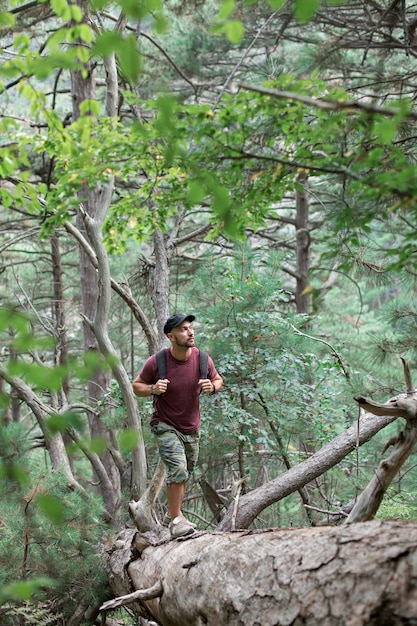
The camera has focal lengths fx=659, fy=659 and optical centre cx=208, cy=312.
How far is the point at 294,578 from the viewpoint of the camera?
333cm

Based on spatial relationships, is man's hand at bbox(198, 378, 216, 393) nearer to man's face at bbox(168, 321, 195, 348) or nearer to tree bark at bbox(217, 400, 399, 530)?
man's face at bbox(168, 321, 195, 348)

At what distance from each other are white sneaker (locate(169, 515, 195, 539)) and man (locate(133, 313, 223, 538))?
11cm

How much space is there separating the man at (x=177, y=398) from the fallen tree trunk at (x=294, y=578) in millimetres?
780

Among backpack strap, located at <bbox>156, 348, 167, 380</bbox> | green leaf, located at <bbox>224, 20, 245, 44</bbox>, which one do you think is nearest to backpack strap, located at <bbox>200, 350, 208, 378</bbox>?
backpack strap, located at <bbox>156, 348, 167, 380</bbox>

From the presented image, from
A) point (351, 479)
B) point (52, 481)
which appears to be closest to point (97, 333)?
point (52, 481)

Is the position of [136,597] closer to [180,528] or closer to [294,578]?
[180,528]

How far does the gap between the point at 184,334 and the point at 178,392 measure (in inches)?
20.1

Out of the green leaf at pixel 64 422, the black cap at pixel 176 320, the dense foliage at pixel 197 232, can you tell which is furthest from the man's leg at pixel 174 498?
the green leaf at pixel 64 422

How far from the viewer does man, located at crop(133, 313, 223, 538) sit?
18.1ft

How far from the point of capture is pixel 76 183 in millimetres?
3891

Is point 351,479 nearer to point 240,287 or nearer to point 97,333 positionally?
point 240,287

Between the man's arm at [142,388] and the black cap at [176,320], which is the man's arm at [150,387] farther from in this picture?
the black cap at [176,320]

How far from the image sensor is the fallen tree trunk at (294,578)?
2.86 metres

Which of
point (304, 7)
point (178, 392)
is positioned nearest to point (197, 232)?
point (178, 392)
